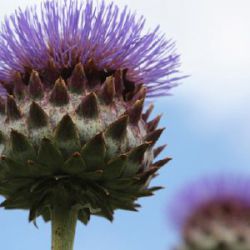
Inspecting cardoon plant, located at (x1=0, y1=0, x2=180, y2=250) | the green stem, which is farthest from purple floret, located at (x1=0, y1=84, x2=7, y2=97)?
the green stem

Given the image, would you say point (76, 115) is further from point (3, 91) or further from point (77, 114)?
point (3, 91)

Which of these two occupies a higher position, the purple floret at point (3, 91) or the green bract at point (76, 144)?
the purple floret at point (3, 91)

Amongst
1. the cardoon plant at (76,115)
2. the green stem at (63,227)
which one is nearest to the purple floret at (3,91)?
the cardoon plant at (76,115)

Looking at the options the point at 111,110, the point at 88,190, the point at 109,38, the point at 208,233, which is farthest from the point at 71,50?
the point at 208,233

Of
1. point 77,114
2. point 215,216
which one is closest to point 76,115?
point 77,114

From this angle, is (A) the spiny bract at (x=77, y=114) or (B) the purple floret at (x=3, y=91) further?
(B) the purple floret at (x=3, y=91)

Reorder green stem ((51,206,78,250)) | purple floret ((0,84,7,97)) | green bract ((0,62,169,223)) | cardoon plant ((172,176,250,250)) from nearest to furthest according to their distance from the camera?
1. green bract ((0,62,169,223))
2. green stem ((51,206,78,250))
3. purple floret ((0,84,7,97))
4. cardoon plant ((172,176,250,250))

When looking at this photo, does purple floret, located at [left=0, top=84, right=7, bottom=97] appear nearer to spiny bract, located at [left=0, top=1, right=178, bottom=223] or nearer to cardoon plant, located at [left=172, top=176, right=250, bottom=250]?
spiny bract, located at [left=0, top=1, right=178, bottom=223]

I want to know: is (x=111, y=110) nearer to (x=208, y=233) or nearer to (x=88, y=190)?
(x=88, y=190)

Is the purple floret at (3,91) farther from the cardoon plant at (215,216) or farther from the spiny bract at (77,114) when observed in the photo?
the cardoon plant at (215,216)
